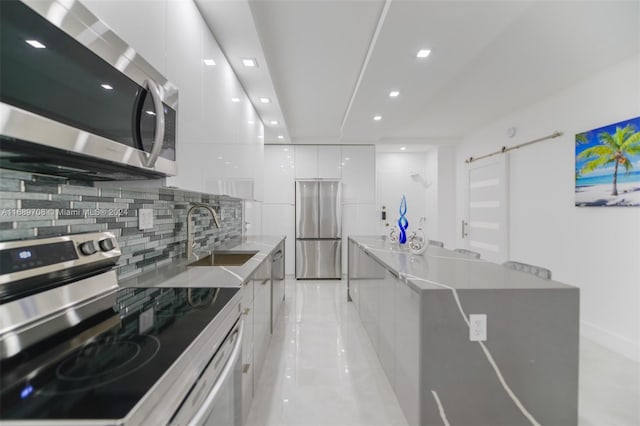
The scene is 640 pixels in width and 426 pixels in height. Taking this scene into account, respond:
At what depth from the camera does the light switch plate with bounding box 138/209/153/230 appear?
149 centimetres

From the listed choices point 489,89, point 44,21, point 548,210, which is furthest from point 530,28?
point 44,21

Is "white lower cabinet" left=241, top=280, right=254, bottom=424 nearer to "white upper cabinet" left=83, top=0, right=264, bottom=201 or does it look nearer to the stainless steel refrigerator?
"white upper cabinet" left=83, top=0, right=264, bottom=201

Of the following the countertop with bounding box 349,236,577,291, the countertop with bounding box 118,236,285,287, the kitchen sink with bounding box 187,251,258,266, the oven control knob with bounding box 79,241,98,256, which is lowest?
the kitchen sink with bounding box 187,251,258,266

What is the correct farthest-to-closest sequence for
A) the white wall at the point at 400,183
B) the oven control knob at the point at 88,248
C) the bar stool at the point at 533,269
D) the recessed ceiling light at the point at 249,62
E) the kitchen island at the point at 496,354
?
the white wall at the point at 400,183, the recessed ceiling light at the point at 249,62, the bar stool at the point at 533,269, the kitchen island at the point at 496,354, the oven control knob at the point at 88,248

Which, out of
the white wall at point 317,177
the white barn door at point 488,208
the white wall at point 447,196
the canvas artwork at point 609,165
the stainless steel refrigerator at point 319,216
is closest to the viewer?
the canvas artwork at point 609,165

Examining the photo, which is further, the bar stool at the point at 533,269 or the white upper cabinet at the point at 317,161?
the white upper cabinet at the point at 317,161

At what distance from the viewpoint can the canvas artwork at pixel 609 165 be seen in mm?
2445

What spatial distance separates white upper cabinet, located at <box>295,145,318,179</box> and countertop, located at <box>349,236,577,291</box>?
334cm

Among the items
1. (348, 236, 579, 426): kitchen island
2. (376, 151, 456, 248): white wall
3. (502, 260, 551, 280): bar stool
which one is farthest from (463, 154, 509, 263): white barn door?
(348, 236, 579, 426): kitchen island

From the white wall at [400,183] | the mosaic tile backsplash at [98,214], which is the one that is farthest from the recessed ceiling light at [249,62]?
the white wall at [400,183]

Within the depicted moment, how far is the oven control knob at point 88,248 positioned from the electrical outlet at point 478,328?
160 cm

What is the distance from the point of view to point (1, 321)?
0.71 meters

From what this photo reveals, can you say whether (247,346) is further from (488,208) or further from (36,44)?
(488,208)

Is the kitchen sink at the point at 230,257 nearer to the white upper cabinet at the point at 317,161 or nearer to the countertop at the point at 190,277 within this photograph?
the countertop at the point at 190,277
